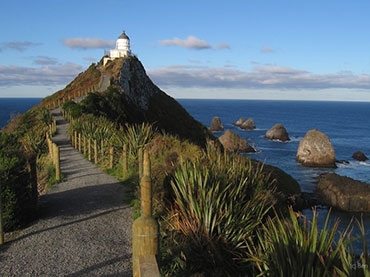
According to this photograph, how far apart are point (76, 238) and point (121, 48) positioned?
63826mm

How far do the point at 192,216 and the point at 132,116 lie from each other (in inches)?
1404

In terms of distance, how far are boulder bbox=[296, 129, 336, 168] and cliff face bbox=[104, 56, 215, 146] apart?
41.6 feet

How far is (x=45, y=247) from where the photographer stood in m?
7.03

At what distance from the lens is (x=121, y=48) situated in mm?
68062

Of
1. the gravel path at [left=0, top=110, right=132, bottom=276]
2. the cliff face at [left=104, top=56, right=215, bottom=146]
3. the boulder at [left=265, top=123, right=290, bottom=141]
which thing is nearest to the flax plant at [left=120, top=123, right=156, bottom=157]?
the gravel path at [left=0, top=110, right=132, bottom=276]

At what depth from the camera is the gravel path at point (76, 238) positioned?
6199 mm

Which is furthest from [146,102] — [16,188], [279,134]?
[16,188]

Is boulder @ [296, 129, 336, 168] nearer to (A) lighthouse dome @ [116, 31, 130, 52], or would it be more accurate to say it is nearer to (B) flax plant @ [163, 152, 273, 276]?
(A) lighthouse dome @ [116, 31, 130, 52]

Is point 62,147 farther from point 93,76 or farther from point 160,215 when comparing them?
point 93,76

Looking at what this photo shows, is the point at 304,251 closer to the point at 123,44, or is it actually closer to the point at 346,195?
the point at 346,195

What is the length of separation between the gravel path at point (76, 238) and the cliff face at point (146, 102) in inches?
1234

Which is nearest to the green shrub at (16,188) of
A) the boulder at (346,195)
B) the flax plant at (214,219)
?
the flax plant at (214,219)

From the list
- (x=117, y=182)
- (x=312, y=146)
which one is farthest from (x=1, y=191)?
(x=312, y=146)

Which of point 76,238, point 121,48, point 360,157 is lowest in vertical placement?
point 360,157
